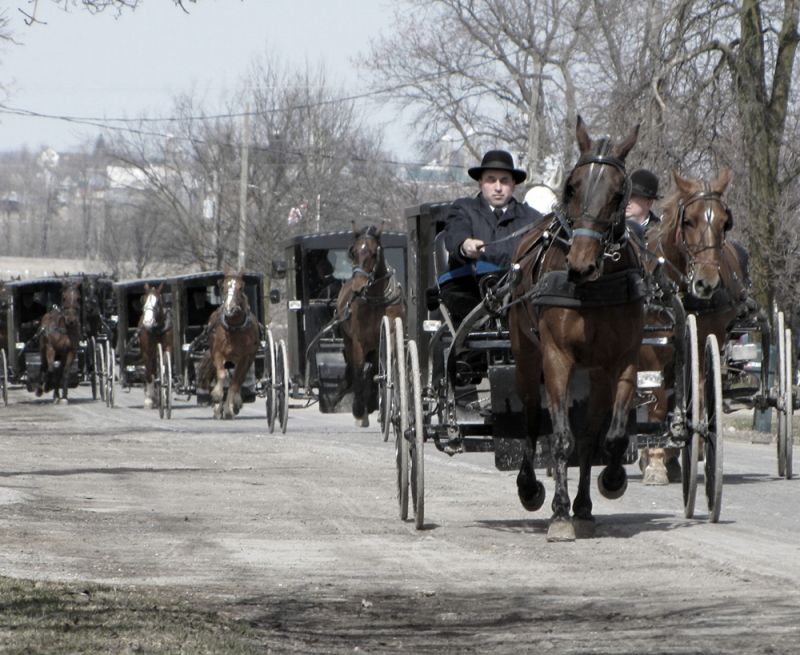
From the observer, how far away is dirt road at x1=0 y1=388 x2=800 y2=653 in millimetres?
7473

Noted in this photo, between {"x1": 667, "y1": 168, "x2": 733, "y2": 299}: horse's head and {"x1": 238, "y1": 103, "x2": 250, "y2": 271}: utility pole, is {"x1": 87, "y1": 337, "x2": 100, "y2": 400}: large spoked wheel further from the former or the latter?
{"x1": 667, "y1": 168, "x2": 733, "y2": 299}: horse's head

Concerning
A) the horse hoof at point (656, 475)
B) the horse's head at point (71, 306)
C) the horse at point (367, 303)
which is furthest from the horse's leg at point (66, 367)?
the horse hoof at point (656, 475)

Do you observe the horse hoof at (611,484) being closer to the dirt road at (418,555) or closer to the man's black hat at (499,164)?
the dirt road at (418,555)

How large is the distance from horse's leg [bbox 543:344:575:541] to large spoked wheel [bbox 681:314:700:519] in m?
1.07

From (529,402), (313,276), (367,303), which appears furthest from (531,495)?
(313,276)

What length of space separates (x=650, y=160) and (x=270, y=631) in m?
19.7

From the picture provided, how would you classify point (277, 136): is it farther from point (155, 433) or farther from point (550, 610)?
point (550, 610)

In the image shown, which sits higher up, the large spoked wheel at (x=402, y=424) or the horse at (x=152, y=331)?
the horse at (x=152, y=331)

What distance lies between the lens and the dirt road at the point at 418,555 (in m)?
7.47

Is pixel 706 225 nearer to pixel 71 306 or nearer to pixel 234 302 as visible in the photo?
pixel 234 302

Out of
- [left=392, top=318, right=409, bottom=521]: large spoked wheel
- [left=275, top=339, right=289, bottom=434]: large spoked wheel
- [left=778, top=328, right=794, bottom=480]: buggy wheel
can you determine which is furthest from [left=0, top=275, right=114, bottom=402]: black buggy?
[left=392, top=318, right=409, bottom=521]: large spoked wheel

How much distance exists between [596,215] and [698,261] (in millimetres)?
4144

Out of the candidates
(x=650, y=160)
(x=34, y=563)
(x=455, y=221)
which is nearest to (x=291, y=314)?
(x=650, y=160)

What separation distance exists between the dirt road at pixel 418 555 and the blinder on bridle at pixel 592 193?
1.85m
